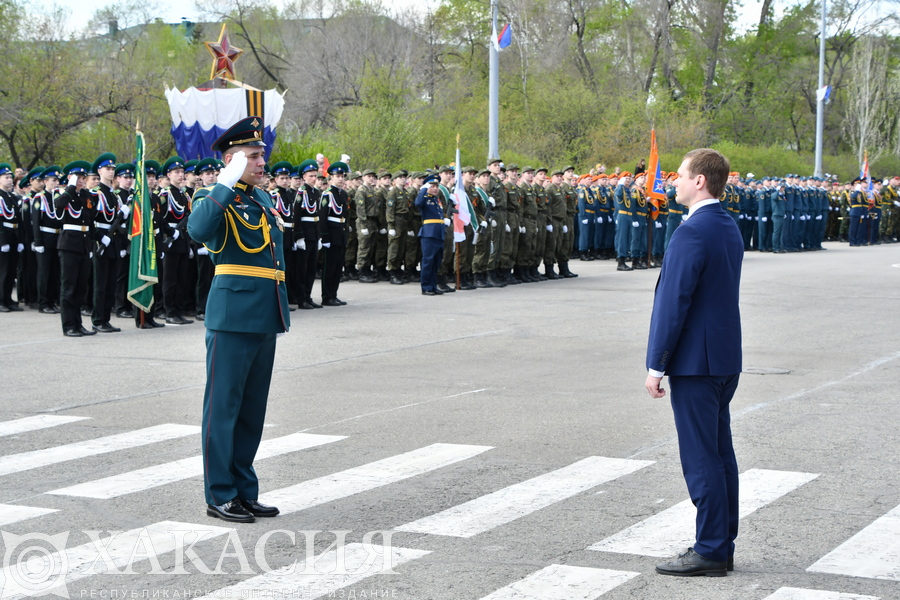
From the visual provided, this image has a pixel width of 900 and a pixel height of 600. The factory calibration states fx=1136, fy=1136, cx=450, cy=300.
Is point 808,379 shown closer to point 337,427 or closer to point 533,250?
point 337,427

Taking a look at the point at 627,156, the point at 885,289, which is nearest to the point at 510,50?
the point at 627,156

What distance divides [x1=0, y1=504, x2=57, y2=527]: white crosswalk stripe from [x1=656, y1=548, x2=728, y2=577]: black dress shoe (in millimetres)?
3269

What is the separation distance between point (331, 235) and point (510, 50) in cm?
3724

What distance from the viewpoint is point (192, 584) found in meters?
4.89

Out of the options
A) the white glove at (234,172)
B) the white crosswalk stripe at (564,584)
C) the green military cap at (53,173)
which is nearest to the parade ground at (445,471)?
the white crosswalk stripe at (564,584)

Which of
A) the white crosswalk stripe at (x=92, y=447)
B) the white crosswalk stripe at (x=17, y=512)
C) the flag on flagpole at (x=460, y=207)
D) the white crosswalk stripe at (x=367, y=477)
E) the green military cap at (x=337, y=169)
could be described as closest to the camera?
the white crosswalk stripe at (x=17, y=512)

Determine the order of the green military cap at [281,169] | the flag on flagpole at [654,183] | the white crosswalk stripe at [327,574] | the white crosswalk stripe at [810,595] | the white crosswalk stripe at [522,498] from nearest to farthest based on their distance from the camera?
the white crosswalk stripe at [810,595] → the white crosswalk stripe at [327,574] → the white crosswalk stripe at [522,498] → the green military cap at [281,169] → the flag on flagpole at [654,183]

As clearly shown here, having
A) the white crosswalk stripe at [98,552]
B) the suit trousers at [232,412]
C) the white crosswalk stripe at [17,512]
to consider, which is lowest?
the white crosswalk stripe at [17,512]

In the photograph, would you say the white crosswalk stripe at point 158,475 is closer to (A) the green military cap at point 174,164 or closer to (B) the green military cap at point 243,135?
(B) the green military cap at point 243,135

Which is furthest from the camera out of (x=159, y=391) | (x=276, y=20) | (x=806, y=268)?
(x=276, y=20)

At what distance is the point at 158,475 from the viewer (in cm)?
690

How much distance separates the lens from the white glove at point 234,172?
6.07 metres

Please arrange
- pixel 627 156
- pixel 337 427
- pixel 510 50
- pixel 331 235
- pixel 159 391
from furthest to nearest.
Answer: pixel 510 50 < pixel 627 156 < pixel 331 235 < pixel 159 391 < pixel 337 427

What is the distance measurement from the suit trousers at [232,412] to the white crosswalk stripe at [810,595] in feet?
9.10
